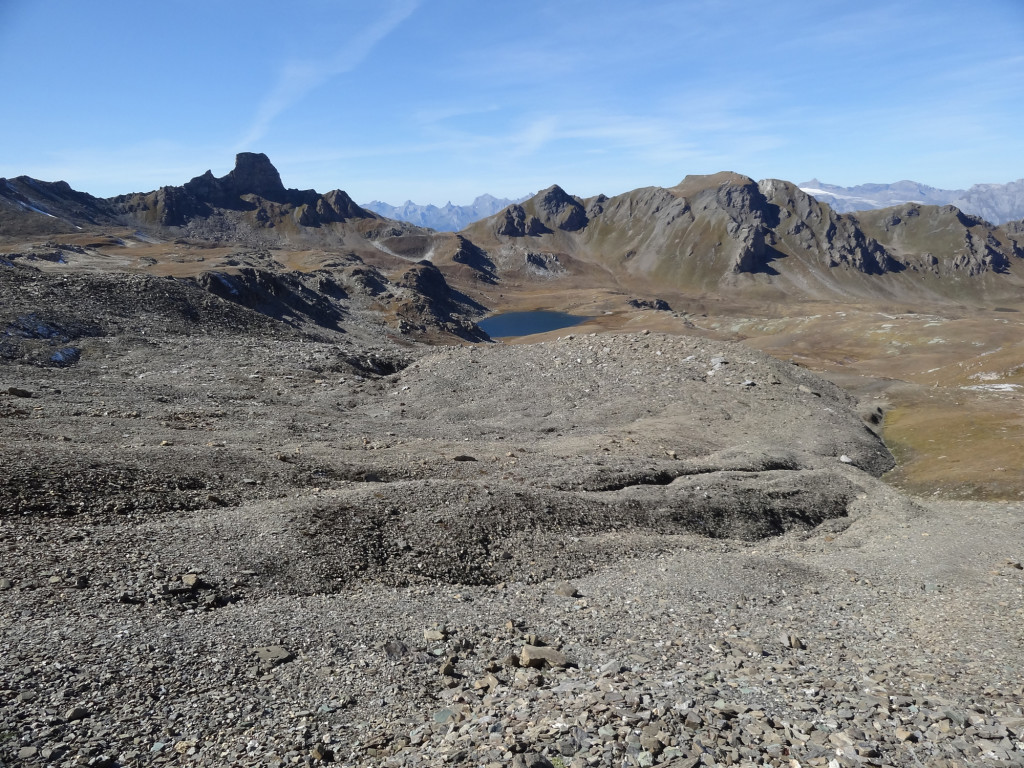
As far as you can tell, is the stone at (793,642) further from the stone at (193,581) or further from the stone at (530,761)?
the stone at (193,581)

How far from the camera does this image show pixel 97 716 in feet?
43.5

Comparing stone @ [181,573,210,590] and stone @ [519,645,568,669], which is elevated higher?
stone @ [181,573,210,590]

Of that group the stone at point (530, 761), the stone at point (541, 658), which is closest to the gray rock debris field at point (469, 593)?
the stone at point (541, 658)

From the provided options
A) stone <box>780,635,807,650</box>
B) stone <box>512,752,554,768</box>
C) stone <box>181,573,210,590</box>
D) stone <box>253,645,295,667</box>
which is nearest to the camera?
stone <box>512,752,554,768</box>

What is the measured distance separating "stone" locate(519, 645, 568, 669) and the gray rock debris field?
7 cm

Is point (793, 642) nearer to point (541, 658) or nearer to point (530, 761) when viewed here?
point (541, 658)

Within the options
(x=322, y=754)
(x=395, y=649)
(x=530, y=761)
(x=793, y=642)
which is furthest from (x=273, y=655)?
(x=793, y=642)

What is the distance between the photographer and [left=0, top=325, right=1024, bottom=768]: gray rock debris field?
13.3 meters

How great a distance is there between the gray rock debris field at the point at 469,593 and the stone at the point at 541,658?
65 mm

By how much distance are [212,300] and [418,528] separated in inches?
2738

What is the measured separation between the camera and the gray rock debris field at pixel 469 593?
13.3m

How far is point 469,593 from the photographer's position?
22.8 metres

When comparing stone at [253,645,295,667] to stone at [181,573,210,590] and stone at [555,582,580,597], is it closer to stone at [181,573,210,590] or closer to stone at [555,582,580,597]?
stone at [181,573,210,590]

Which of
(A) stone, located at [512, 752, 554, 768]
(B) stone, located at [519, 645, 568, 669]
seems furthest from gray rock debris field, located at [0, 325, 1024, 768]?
(A) stone, located at [512, 752, 554, 768]
